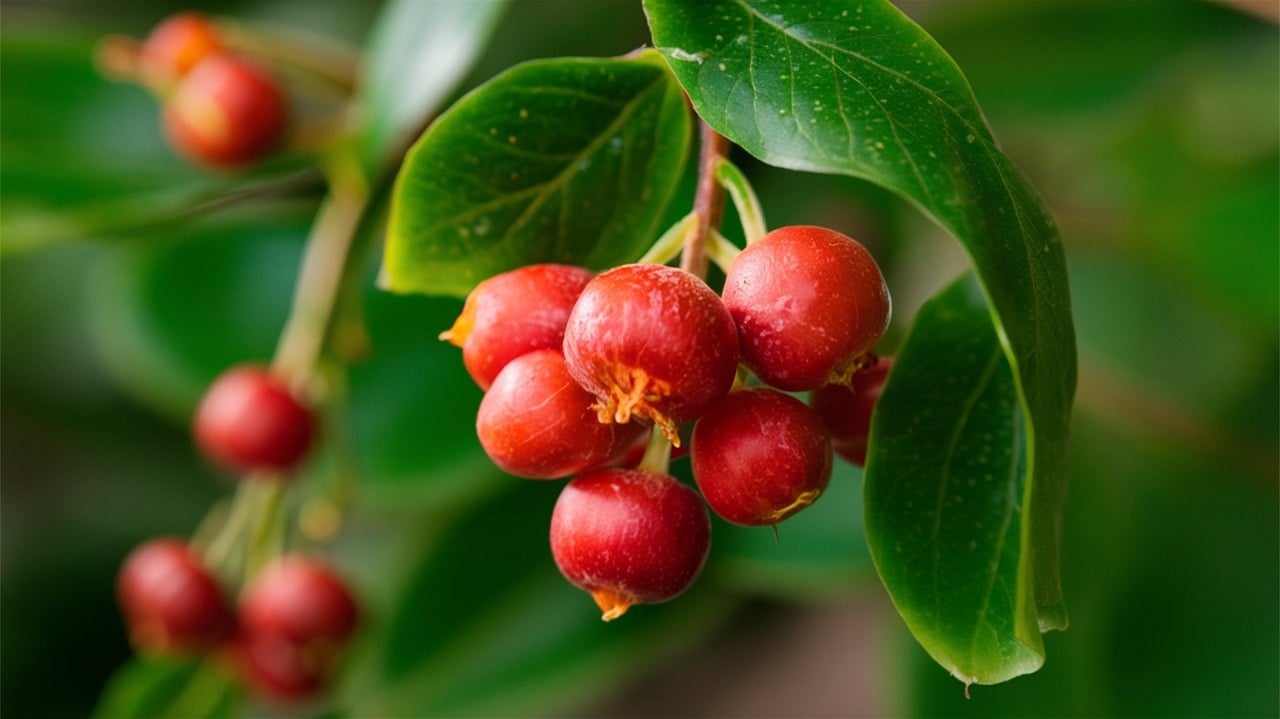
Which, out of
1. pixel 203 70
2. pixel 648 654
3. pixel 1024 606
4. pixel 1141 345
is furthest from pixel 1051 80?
pixel 1024 606

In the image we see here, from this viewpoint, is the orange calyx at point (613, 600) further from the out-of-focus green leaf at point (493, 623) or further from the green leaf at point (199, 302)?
the green leaf at point (199, 302)

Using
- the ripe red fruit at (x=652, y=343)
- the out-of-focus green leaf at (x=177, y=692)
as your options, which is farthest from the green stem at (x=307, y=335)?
the ripe red fruit at (x=652, y=343)

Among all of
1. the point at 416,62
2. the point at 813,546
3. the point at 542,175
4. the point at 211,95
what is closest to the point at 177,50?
the point at 211,95

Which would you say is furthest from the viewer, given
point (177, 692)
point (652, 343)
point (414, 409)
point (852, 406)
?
point (414, 409)

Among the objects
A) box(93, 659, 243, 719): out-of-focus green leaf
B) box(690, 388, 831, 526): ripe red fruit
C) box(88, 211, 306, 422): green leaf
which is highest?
box(690, 388, 831, 526): ripe red fruit

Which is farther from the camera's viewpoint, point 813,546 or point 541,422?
point 813,546

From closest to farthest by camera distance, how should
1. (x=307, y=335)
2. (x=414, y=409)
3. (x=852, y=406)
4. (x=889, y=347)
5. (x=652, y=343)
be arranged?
(x=652, y=343), (x=852, y=406), (x=889, y=347), (x=307, y=335), (x=414, y=409)

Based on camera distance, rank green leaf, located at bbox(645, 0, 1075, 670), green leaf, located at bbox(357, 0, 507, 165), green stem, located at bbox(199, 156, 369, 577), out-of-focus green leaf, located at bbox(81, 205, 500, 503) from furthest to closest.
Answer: out-of-focus green leaf, located at bbox(81, 205, 500, 503) < green stem, located at bbox(199, 156, 369, 577) < green leaf, located at bbox(357, 0, 507, 165) < green leaf, located at bbox(645, 0, 1075, 670)

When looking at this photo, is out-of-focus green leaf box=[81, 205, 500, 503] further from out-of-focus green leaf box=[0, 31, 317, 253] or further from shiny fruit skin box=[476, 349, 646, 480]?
shiny fruit skin box=[476, 349, 646, 480]

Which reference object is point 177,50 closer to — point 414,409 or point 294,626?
point 414,409

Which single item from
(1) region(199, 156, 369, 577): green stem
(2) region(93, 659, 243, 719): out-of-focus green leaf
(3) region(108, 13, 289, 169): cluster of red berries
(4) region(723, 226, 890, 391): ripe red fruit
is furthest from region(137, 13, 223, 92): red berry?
(4) region(723, 226, 890, 391): ripe red fruit
